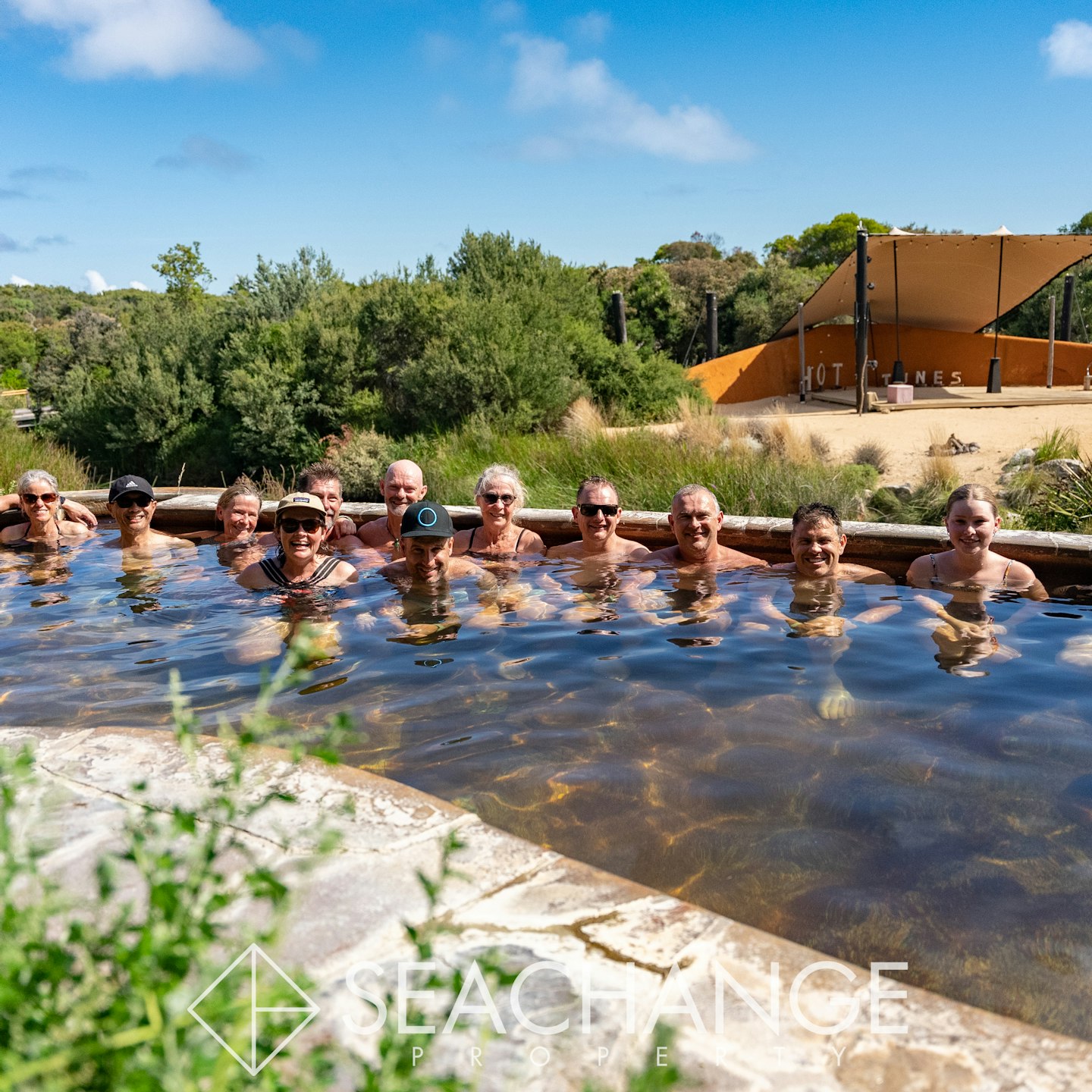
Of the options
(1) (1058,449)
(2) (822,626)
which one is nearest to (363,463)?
(1) (1058,449)

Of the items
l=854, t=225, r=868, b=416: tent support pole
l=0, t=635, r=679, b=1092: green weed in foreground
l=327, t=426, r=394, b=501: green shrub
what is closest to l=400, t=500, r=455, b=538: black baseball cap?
l=0, t=635, r=679, b=1092: green weed in foreground

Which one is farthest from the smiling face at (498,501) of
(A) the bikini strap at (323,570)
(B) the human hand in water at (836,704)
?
(B) the human hand in water at (836,704)

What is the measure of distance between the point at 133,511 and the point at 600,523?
394 cm

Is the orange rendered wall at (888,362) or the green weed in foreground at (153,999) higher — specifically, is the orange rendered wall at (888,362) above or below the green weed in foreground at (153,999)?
above

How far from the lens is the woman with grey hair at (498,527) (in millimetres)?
7109

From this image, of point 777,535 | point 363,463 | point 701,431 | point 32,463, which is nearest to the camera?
point 777,535

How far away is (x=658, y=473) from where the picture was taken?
9273 millimetres

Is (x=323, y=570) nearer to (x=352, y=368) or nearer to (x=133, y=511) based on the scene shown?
(x=133, y=511)

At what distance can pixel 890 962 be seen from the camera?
255 centimetres

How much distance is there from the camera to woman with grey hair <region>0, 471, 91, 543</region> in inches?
323

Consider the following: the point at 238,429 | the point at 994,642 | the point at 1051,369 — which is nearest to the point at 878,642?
the point at 994,642

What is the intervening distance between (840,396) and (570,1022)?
20.2 meters

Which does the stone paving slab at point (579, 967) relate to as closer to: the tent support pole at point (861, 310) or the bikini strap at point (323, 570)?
the bikini strap at point (323, 570)

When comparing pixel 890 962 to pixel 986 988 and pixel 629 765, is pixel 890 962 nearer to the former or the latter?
pixel 986 988
